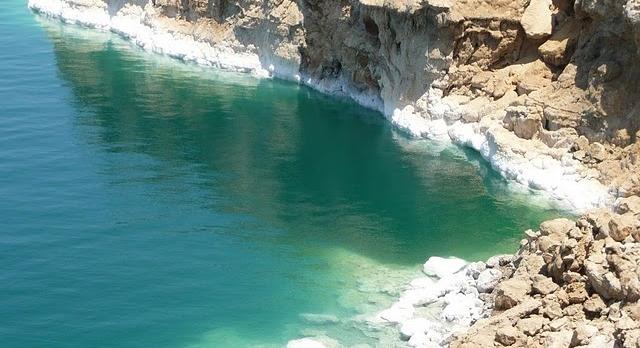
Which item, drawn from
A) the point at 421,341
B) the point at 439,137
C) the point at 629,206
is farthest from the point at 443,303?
the point at 439,137

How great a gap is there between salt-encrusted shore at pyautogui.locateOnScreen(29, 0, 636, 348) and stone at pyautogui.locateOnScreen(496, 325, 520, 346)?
2742mm

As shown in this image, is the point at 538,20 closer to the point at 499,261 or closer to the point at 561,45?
the point at 561,45

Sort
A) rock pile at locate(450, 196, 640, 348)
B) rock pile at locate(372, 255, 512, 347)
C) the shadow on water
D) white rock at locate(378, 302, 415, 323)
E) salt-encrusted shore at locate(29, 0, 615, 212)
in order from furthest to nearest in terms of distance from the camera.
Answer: salt-encrusted shore at locate(29, 0, 615, 212) < the shadow on water < white rock at locate(378, 302, 415, 323) < rock pile at locate(372, 255, 512, 347) < rock pile at locate(450, 196, 640, 348)

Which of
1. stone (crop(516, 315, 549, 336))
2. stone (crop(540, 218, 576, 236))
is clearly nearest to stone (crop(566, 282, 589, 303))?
stone (crop(516, 315, 549, 336))

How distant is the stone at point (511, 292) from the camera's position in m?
31.0

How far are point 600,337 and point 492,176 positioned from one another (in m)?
23.6

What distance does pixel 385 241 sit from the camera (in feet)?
136

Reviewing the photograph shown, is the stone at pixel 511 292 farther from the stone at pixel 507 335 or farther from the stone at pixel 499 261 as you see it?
the stone at pixel 499 261

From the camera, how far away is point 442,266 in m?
37.7

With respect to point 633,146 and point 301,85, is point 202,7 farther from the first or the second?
point 633,146

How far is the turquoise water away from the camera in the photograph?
3453 centimetres

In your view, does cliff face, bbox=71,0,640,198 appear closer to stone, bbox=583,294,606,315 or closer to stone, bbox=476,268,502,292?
stone, bbox=476,268,502,292

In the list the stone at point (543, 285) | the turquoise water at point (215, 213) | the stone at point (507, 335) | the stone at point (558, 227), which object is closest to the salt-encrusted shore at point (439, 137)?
the turquoise water at point (215, 213)

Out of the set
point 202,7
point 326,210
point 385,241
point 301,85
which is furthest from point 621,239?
point 202,7
